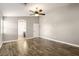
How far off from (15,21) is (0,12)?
0.39 meters

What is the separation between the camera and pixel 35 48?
3.14 meters

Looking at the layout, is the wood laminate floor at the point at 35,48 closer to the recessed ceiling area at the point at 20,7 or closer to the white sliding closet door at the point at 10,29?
the white sliding closet door at the point at 10,29

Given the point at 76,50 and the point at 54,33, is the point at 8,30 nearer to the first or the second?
the point at 54,33

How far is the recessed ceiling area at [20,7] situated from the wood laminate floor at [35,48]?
65cm

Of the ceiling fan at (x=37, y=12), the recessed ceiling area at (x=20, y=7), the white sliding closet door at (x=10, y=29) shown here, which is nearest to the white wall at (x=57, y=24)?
the ceiling fan at (x=37, y=12)

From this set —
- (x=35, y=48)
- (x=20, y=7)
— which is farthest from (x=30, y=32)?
(x=20, y=7)

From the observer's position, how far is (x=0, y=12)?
2.85 metres

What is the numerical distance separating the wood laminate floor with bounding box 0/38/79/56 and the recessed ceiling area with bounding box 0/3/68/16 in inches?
25.7

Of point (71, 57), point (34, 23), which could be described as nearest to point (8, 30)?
point (34, 23)

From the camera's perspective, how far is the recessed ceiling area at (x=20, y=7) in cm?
286

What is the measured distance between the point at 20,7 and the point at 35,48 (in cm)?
102

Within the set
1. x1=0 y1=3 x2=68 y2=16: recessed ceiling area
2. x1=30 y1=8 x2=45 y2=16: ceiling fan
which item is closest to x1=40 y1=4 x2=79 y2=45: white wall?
x1=30 y1=8 x2=45 y2=16: ceiling fan

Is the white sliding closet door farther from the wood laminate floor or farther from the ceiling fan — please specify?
the ceiling fan

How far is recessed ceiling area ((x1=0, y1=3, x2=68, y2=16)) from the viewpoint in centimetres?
286
